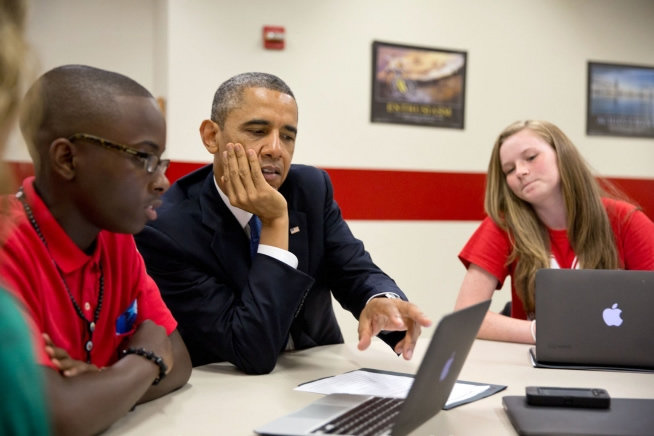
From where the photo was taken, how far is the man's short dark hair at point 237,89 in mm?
1861

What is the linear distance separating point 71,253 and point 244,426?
0.45 metres

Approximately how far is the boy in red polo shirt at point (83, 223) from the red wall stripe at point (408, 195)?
2621mm

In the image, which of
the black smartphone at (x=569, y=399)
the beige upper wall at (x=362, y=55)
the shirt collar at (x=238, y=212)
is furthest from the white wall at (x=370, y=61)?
the black smartphone at (x=569, y=399)

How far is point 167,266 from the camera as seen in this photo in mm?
1731

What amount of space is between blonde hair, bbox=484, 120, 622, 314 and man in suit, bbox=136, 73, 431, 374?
2.18 feet

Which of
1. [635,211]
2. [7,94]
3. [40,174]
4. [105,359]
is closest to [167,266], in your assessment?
[105,359]

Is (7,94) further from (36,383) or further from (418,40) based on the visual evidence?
(418,40)

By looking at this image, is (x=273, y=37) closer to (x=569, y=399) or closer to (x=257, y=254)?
(x=257, y=254)

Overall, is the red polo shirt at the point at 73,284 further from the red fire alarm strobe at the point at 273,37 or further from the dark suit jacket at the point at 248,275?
the red fire alarm strobe at the point at 273,37

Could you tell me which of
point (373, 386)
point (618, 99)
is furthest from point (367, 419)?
point (618, 99)

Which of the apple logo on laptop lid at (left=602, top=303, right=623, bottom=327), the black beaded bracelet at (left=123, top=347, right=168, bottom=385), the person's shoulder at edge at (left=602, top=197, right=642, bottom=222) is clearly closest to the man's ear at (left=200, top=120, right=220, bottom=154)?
the black beaded bracelet at (left=123, top=347, right=168, bottom=385)

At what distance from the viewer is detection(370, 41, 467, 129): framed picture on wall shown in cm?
392

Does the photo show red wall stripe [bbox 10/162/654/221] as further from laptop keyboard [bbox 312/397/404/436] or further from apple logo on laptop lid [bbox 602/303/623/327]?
laptop keyboard [bbox 312/397/404/436]

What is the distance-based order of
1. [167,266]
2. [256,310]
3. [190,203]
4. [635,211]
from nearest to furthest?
[256,310], [167,266], [190,203], [635,211]
